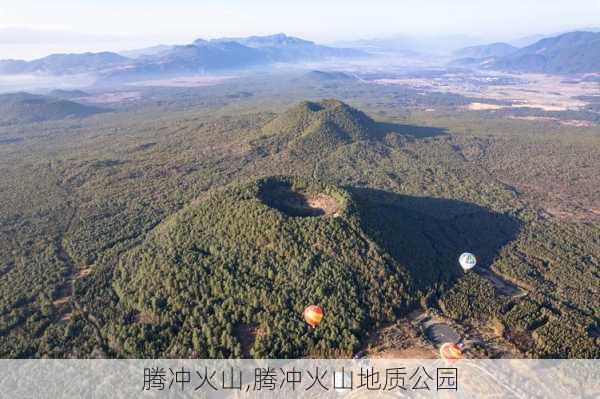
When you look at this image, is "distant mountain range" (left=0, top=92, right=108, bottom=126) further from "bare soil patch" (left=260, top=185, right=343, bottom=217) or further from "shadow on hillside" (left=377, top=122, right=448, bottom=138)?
"bare soil patch" (left=260, top=185, right=343, bottom=217)

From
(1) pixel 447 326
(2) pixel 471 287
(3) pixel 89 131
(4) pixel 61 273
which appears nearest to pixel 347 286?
(1) pixel 447 326

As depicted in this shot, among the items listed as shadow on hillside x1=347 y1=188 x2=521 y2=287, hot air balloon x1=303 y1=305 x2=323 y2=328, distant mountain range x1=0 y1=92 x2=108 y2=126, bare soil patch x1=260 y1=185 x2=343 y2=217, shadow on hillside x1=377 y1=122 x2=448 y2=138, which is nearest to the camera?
hot air balloon x1=303 y1=305 x2=323 y2=328

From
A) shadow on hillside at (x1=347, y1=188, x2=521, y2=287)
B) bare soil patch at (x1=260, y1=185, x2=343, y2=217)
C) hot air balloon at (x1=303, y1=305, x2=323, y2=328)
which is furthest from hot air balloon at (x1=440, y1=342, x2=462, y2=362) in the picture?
bare soil patch at (x1=260, y1=185, x2=343, y2=217)

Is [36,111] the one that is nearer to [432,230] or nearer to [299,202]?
[299,202]

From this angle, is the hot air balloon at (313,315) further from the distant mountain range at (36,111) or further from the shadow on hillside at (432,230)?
the distant mountain range at (36,111)

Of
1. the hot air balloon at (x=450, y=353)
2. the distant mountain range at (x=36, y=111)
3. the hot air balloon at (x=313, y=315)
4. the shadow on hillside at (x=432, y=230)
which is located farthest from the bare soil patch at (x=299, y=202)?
the distant mountain range at (x=36, y=111)

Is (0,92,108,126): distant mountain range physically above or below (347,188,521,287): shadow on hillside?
above
